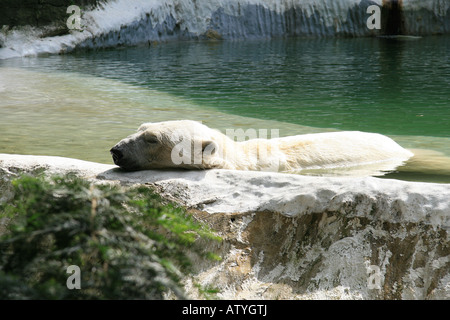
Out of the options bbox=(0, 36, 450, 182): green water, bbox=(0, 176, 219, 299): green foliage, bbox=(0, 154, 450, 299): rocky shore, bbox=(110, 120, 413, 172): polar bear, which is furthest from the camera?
bbox=(0, 36, 450, 182): green water

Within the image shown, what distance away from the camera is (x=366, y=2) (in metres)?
20.4

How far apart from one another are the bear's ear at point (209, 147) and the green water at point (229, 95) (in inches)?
57.0

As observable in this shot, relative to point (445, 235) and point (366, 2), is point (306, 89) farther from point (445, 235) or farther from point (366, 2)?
point (366, 2)

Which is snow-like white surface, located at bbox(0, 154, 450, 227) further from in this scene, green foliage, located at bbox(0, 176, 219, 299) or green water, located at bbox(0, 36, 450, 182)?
green water, located at bbox(0, 36, 450, 182)

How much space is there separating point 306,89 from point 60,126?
505 cm

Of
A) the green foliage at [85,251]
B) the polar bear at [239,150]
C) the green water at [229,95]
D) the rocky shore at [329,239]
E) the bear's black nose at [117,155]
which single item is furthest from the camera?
the green water at [229,95]

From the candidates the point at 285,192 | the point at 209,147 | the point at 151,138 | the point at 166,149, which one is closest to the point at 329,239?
the point at 285,192

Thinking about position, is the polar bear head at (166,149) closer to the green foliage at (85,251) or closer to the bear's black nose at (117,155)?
the bear's black nose at (117,155)

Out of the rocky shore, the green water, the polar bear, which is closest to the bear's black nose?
the polar bear

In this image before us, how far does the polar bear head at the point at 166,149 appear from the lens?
4.12 m

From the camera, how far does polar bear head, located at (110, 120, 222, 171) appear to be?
4.12 m

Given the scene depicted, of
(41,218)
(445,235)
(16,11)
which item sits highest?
(16,11)

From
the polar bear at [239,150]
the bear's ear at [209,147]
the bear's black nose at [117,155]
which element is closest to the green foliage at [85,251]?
the bear's black nose at [117,155]

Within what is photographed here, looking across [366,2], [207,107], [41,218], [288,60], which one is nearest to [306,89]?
[207,107]
